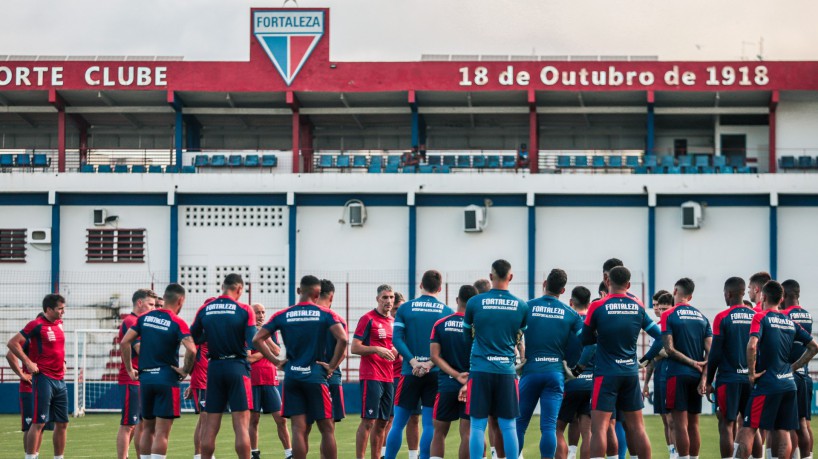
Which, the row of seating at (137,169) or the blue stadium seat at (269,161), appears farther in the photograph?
the blue stadium seat at (269,161)

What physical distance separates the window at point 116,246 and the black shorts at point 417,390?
2380 cm

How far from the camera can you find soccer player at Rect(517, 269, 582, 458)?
1205cm

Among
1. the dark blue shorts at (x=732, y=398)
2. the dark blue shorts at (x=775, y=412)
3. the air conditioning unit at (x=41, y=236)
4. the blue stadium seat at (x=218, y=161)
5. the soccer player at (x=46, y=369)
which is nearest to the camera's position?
the dark blue shorts at (x=775, y=412)

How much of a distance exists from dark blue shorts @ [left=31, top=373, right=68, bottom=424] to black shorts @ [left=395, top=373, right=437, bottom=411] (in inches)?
169

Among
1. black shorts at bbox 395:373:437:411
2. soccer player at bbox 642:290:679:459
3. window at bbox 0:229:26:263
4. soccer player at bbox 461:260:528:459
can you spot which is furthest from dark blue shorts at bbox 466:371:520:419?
window at bbox 0:229:26:263

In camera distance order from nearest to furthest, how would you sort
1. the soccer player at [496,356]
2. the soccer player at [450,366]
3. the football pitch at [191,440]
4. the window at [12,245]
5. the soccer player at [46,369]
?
the soccer player at [496,356] → the soccer player at [450,366] → the soccer player at [46,369] → the football pitch at [191,440] → the window at [12,245]

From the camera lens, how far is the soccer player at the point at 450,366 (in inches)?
474

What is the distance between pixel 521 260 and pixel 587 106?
6251 millimetres

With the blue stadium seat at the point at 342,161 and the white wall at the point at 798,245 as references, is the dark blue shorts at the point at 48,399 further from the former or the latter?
the white wall at the point at 798,245

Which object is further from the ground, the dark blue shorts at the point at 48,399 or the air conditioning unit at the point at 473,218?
the air conditioning unit at the point at 473,218

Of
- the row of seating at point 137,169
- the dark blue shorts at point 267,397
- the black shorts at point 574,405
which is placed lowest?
the dark blue shorts at point 267,397

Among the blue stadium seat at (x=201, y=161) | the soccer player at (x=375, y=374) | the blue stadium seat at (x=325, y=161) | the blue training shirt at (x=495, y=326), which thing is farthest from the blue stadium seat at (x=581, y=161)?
the blue training shirt at (x=495, y=326)

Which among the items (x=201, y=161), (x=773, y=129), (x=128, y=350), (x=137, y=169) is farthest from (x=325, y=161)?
(x=128, y=350)

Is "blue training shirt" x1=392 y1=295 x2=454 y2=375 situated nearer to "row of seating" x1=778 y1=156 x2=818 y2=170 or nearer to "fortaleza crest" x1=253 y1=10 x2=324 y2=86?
"fortaleza crest" x1=253 y1=10 x2=324 y2=86
